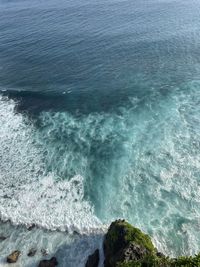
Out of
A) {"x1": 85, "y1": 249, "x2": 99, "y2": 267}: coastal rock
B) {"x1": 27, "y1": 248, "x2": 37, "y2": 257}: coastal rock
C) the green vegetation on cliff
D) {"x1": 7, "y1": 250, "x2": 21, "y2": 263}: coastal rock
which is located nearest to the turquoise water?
{"x1": 27, "y1": 248, "x2": 37, "y2": 257}: coastal rock

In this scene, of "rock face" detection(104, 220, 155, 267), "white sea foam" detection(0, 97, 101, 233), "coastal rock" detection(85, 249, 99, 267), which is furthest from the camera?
"white sea foam" detection(0, 97, 101, 233)

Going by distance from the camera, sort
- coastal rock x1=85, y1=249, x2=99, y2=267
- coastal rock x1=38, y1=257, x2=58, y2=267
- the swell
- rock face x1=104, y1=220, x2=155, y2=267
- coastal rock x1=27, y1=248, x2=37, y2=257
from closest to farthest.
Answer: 1. rock face x1=104, y1=220, x2=155, y2=267
2. coastal rock x1=85, y1=249, x2=99, y2=267
3. coastal rock x1=38, y1=257, x2=58, y2=267
4. coastal rock x1=27, y1=248, x2=37, y2=257
5. the swell

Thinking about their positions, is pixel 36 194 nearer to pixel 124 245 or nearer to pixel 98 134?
pixel 98 134

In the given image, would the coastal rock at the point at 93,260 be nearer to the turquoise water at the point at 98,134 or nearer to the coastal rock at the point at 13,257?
the turquoise water at the point at 98,134

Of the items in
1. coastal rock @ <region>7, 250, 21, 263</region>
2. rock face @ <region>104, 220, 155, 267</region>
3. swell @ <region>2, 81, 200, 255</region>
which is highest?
rock face @ <region>104, 220, 155, 267</region>

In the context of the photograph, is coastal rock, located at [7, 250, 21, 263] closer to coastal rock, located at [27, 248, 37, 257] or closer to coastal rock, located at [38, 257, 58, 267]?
coastal rock, located at [27, 248, 37, 257]

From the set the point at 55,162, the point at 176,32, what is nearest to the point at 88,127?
the point at 55,162

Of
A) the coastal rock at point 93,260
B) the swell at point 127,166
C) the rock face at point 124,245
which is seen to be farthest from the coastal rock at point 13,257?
A: the rock face at point 124,245
